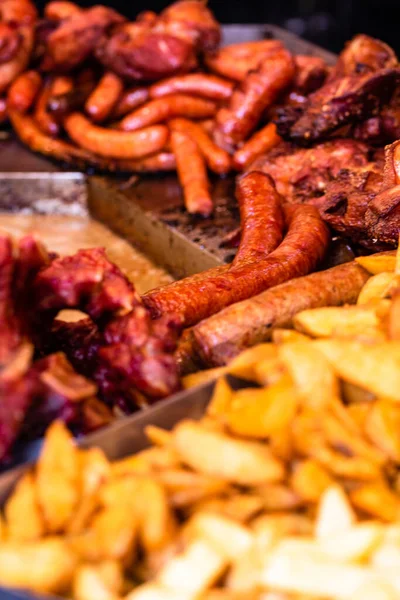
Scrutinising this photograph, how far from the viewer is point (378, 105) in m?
3.58

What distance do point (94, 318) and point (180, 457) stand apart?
1.97 feet

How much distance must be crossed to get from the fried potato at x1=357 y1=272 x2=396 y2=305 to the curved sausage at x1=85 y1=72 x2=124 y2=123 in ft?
10.8

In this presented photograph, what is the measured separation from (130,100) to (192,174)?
3.45 feet

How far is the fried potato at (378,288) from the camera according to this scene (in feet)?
6.53

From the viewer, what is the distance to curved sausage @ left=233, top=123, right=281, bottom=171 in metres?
4.37

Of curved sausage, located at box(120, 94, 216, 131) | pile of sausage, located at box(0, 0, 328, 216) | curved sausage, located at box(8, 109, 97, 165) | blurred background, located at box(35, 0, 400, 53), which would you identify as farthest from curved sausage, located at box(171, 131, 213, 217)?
blurred background, located at box(35, 0, 400, 53)

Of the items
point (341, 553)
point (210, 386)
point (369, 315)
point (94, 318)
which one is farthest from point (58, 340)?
point (341, 553)

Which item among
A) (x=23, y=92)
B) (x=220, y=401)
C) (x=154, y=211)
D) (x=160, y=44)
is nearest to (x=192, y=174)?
(x=154, y=211)

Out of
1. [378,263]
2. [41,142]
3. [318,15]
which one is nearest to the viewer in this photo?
[378,263]

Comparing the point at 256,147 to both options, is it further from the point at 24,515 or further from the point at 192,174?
the point at 24,515

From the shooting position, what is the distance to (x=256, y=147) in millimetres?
4375

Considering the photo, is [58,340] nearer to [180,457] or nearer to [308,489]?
[180,457]

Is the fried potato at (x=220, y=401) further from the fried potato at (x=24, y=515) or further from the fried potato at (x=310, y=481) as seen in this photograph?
the fried potato at (x=24, y=515)

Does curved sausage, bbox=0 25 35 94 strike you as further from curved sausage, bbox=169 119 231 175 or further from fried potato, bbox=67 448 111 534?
fried potato, bbox=67 448 111 534
